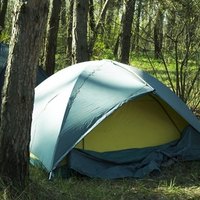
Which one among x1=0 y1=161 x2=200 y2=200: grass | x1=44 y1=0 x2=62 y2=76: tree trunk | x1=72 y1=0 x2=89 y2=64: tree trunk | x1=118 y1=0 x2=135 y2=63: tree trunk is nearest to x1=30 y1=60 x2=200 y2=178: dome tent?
x1=0 y1=161 x2=200 y2=200: grass

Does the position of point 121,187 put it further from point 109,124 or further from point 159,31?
point 159,31

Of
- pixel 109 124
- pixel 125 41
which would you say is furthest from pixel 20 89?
pixel 125 41

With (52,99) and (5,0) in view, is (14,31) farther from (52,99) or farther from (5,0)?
(5,0)

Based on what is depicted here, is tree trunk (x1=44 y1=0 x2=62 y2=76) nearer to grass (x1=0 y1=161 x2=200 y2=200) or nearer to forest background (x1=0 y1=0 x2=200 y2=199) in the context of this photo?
forest background (x1=0 y1=0 x2=200 y2=199)

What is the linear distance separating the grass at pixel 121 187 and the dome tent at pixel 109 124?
0.58ft

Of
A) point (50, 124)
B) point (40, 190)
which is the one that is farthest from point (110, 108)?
point (40, 190)

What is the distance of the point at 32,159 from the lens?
6125 mm

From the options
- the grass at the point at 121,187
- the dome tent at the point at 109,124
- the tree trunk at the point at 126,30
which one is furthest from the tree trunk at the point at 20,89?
the tree trunk at the point at 126,30

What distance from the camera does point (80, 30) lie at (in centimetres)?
873

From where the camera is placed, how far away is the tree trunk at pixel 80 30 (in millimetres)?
8617

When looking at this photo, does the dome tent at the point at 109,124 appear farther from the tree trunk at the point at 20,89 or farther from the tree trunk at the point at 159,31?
the tree trunk at the point at 159,31

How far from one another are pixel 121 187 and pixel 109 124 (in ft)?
3.48

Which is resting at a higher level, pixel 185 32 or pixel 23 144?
pixel 185 32

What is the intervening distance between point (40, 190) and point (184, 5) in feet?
15.4
